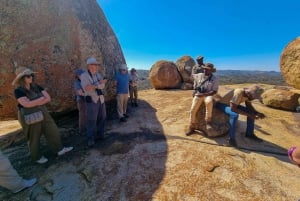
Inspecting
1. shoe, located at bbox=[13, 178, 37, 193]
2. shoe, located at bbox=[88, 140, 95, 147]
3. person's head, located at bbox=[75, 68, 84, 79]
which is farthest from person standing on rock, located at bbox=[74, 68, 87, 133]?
shoe, located at bbox=[13, 178, 37, 193]

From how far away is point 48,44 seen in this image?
17.5ft

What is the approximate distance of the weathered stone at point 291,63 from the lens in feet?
28.3

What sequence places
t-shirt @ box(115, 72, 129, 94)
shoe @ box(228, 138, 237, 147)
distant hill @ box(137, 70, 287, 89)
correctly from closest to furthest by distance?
shoe @ box(228, 138, 237, 147) → t-shirt @ box(115, 72, 129, 94) → distant hill @ box(137, 70, 287, 89)

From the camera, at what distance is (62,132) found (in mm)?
5906

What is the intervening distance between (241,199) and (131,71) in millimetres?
6378

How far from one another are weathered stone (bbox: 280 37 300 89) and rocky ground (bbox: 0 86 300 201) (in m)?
3.85

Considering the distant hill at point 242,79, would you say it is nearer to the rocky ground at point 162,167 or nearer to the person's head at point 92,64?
the rocky ground at point 162,167

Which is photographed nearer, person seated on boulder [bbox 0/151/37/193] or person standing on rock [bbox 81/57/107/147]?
person seated on boulder [bbox 0/151/37/193]

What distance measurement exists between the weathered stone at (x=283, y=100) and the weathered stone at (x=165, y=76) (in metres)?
5.02

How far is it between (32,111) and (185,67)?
975cm

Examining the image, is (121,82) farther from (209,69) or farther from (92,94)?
(209,69)

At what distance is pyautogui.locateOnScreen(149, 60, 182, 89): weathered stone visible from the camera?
1202cm

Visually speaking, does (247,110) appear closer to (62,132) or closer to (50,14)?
(62,132)

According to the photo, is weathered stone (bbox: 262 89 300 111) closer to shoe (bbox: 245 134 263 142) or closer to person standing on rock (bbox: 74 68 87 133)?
shoe (bbox: 245 134 263 142)
